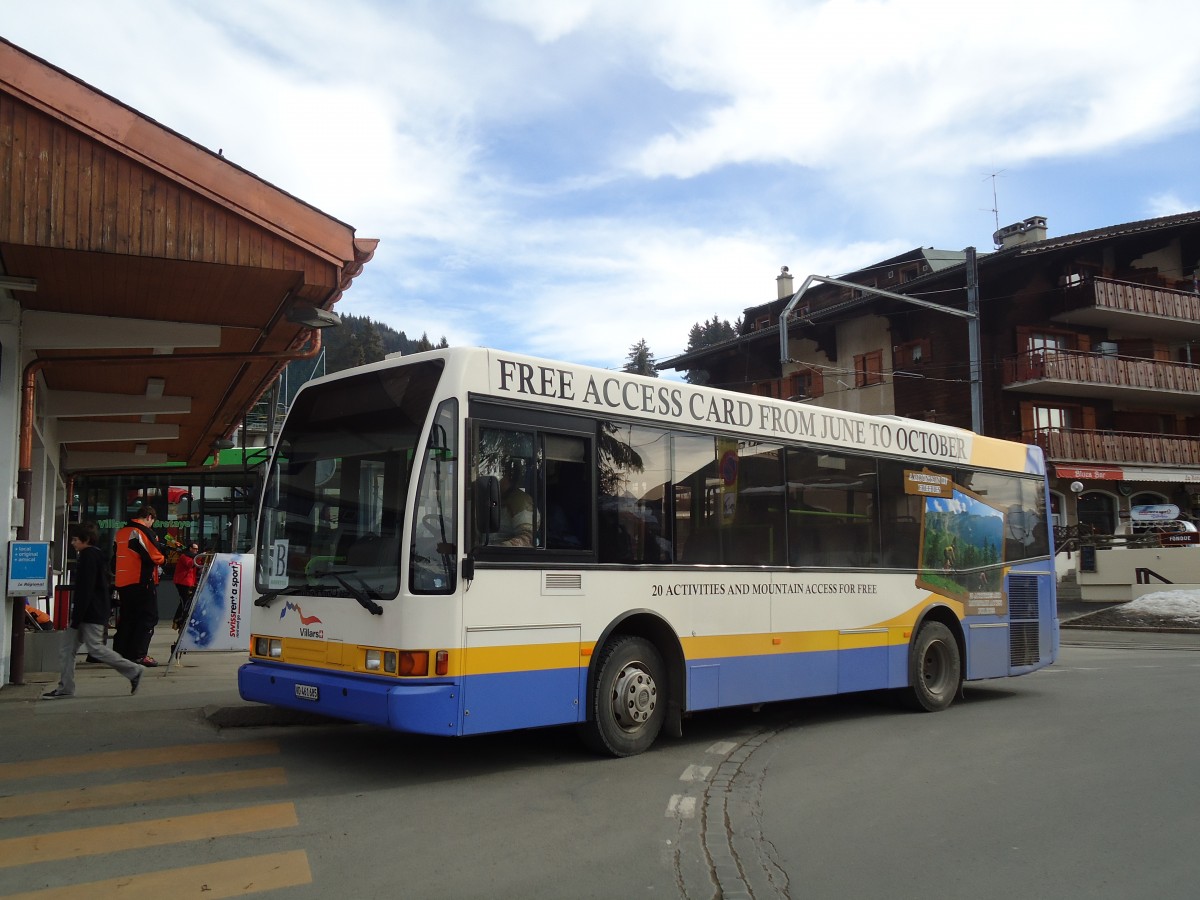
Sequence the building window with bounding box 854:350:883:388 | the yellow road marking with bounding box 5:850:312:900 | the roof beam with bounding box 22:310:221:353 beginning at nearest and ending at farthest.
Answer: the yellow road marking with bounding box 5:850:312:900 → the roof beam with bounding box 22:310:221:353 → the building window with bounding box 854:350:883:388

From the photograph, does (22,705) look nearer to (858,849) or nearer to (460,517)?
(460,517)

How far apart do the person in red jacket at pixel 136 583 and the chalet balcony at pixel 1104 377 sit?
107 feet

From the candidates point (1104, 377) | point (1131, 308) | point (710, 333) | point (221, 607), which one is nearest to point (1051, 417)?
point (1104, 377)

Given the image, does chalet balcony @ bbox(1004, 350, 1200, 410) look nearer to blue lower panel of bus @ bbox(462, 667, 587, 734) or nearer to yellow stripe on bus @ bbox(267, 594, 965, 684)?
yellow stripe on bus @ bbox(267, 594, 965, 684)

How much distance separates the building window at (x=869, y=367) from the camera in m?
42.6

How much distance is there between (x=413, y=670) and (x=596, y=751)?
6.26ft

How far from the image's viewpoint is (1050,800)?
710 centimetres

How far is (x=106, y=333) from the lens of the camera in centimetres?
1223

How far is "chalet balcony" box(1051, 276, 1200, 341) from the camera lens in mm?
38250

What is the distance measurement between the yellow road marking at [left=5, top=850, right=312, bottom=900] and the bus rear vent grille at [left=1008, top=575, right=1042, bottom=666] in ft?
30.9

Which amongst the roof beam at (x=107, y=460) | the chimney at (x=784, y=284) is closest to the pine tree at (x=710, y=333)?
the chimney at (x=784, y=284)

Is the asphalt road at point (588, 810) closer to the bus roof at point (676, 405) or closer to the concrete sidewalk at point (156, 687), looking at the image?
the concrete sidewalk at point (156, 687)

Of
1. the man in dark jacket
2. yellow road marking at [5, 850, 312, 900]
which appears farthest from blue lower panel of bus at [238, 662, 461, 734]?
the man in dark jacket

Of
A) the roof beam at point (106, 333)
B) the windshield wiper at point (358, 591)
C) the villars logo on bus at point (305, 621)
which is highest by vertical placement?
the roof beam at point (106, 333)
